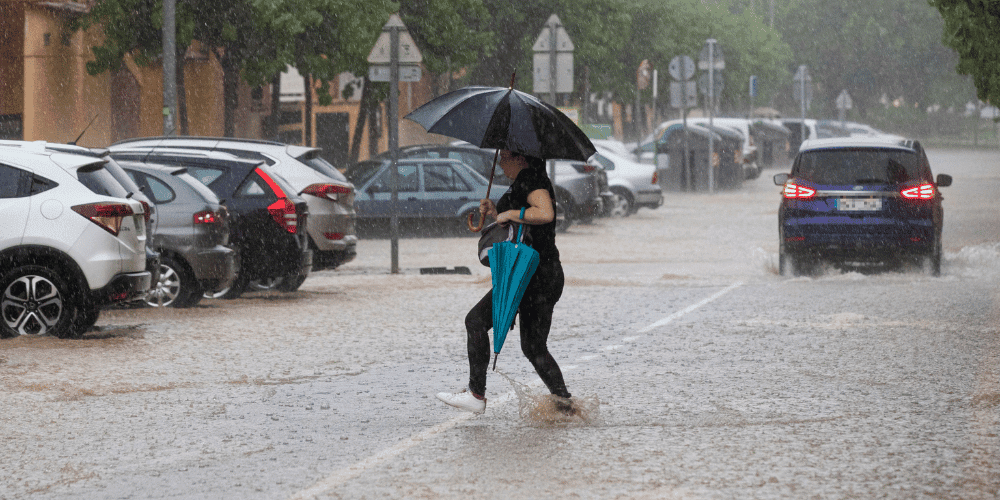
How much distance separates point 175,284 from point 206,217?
0.68 metres

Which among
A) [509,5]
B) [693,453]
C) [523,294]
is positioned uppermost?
[509,5]

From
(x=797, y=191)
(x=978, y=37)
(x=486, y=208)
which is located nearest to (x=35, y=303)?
(x=486, y=208)

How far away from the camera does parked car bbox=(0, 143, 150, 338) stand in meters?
11.3

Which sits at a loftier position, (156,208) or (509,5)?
(509,5)

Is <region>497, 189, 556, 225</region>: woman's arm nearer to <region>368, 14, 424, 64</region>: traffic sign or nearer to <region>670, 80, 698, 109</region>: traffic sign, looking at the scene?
<region>368, 14, 424, 64</region>: traffic sign

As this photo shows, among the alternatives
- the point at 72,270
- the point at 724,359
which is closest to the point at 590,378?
the point at 724,359

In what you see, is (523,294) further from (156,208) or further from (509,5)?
(509,5)

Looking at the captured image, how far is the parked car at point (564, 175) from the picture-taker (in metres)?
25.6

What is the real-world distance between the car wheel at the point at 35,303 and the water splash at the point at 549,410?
4794 mm

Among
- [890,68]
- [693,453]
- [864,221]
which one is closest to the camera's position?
[693,453]

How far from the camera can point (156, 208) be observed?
44.9 feet

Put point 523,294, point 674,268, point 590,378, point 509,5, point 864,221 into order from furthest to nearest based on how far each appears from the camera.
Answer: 1. point 509,5
2. point 674,268
3. point 864,221
4. point 590,378
5. point 523,294

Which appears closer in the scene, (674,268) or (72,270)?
(72,270)

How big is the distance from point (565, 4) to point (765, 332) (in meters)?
29.5
